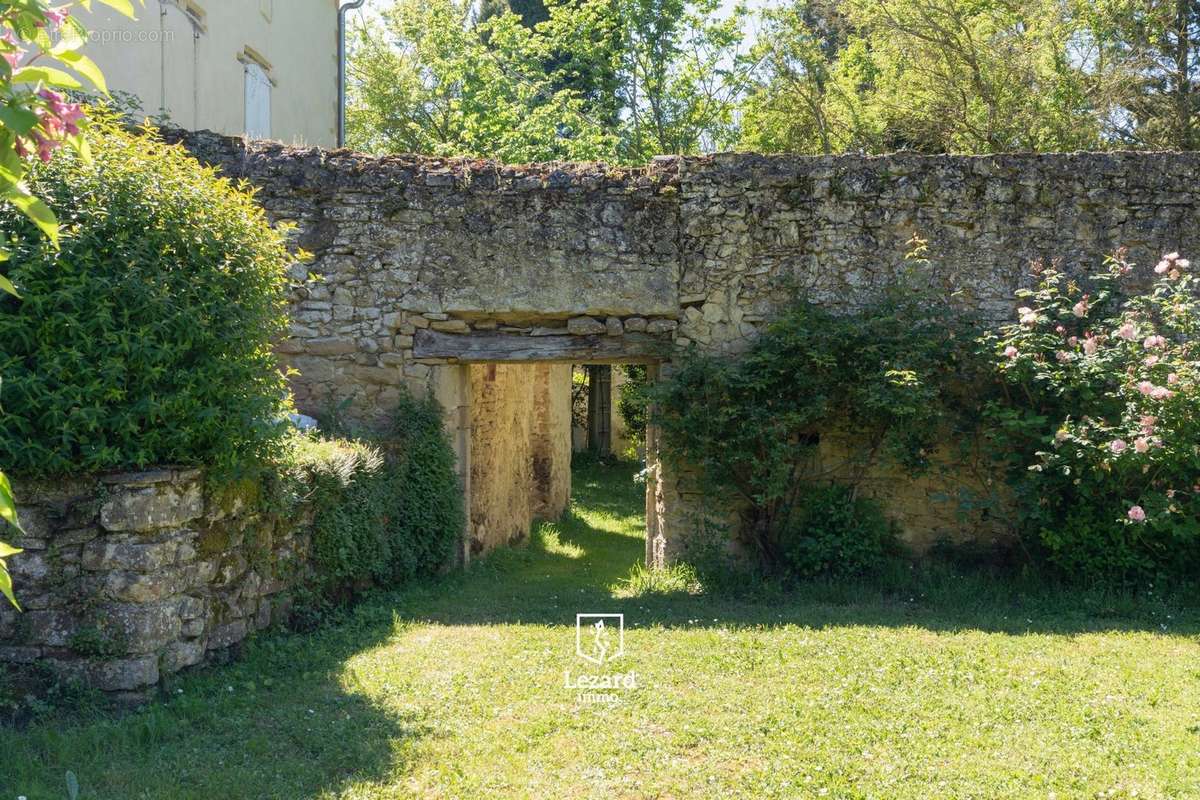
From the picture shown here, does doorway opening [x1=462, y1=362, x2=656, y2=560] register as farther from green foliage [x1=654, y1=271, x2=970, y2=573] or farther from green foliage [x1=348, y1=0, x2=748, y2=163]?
green foliage [x1=348, y1=0, x2=748, y2=163]

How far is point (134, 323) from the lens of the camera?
15.5ft

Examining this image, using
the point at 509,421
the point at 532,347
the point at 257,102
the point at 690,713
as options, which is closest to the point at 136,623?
the point at 690,713

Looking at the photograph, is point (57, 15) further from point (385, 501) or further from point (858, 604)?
point (858, 604)

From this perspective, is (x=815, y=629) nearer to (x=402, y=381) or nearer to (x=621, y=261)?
(x=621, y=261)

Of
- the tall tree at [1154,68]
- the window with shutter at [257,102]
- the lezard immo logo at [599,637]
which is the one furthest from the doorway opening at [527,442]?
the tall tree at [1154,68]

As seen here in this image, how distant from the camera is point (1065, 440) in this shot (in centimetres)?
650

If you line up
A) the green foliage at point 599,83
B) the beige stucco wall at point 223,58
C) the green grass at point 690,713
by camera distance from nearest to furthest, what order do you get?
the green grass at point 690,713, the beige stucco wall at point 223,58, the green foliage at point 599,83

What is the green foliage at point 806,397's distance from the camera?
698 cm

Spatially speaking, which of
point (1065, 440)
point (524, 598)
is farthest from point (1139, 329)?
point (524, 598)

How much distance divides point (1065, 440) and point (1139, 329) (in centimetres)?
88

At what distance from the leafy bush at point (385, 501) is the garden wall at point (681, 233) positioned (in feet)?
2.16

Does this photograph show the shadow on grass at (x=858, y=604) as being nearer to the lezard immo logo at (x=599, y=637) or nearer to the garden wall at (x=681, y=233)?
the lezard immo logo at (x=599, y=637)

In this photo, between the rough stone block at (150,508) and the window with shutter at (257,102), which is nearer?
the rough stone block at (150,508)

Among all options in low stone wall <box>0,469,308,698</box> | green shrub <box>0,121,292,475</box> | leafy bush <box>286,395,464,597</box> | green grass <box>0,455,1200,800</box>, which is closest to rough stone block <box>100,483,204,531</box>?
low stone wall <box>0,469,308,698</box>
